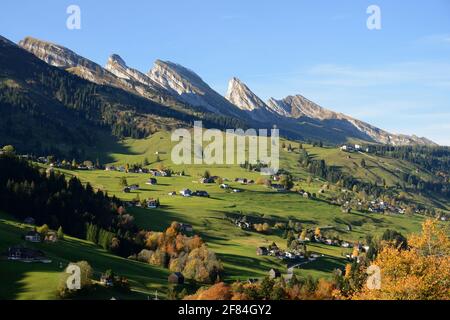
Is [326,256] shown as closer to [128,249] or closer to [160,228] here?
[160,228]

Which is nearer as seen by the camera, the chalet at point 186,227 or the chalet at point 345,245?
the chalet at point 186,227

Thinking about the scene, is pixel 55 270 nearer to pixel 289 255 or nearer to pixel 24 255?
pixel 24 255

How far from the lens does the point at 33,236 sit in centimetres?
10612

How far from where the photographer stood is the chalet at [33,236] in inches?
4124

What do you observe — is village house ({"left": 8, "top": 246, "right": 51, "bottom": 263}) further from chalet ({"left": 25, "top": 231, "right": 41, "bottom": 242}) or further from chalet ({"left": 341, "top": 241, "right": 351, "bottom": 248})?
chalet ({"left": 341, "top": 241, "right": 351, "bottom": 248})

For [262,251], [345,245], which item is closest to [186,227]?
[262,251]

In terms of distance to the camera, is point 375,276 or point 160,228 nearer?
point 375,276

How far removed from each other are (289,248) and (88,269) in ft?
302

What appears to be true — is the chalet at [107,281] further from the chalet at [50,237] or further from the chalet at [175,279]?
the chalet at [50,237]

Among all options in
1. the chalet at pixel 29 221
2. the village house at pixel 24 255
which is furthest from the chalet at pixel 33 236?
the chalet at pixel 29 221

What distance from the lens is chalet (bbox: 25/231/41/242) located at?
10475cm

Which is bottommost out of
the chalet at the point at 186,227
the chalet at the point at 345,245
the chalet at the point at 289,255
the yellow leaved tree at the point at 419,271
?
the chalet at the point at 345,245
